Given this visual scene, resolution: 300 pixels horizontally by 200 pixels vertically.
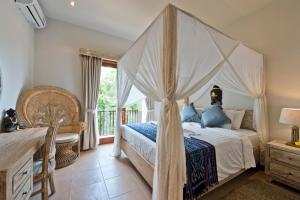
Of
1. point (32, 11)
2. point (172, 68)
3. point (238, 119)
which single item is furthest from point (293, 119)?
point (32, 11)

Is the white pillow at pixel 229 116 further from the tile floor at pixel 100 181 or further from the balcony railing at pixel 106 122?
the balcony railing at pixel 106 122

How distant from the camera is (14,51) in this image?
2.39m

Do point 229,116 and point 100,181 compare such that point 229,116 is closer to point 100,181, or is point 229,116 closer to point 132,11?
point 100,181

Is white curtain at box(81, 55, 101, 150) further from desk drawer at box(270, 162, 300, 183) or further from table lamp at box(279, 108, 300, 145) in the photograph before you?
table lamp at box(279, 108, 300, 145)

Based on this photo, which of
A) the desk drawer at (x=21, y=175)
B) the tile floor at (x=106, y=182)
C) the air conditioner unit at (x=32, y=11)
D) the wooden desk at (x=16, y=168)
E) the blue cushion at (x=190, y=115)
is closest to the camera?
the wooden desk at (x=16, y=168)

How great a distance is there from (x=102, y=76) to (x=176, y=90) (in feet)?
10.2

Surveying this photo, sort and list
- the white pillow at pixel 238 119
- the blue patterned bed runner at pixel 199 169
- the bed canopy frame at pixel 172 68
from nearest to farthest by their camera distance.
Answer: the bed canopy frame at pixel 172 68 < the blue patterned bed runner at pixel 199 169 < the white pillow at pixel 238 119

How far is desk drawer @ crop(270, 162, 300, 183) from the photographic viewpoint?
196cm

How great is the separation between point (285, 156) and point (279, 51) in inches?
72.7

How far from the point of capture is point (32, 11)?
255cm

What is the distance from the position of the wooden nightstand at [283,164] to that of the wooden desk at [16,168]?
316 centimetres

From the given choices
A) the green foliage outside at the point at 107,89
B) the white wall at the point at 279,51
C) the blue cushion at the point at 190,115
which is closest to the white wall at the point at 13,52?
the green foliage outside at the point at 107,89

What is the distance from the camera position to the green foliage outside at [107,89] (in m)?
4.16

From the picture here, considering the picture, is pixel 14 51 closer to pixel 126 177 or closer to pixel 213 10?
pixel 126 177
